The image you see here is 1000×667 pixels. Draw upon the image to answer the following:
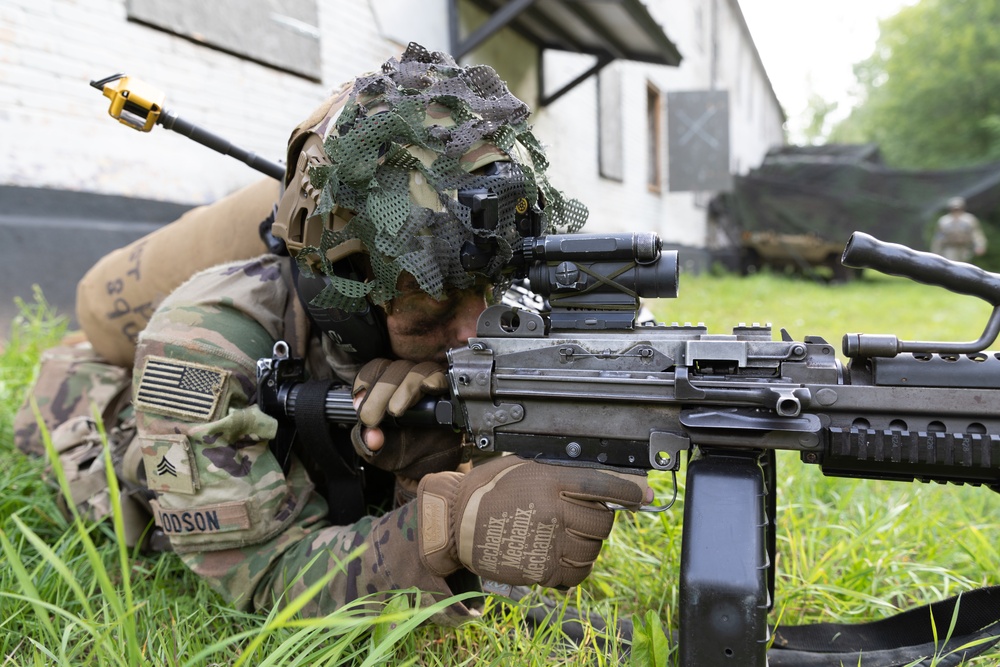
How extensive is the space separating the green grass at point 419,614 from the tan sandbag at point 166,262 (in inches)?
22.5

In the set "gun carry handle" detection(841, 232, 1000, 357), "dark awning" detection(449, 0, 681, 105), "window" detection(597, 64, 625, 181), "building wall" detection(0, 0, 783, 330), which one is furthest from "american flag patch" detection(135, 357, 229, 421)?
"window" detection(597, 64, 625, 181)

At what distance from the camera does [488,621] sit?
6.01 feet

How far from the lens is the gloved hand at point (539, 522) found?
1509mm

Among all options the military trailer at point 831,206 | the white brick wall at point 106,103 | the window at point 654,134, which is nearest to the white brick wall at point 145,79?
the white brick wall at point 106,103

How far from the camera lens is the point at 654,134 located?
46.8ft

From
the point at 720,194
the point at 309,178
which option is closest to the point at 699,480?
the point at 309,178

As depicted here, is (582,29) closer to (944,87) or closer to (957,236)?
(957,236)

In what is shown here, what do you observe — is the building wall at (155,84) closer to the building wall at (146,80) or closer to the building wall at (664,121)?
the building wall at (146,80)

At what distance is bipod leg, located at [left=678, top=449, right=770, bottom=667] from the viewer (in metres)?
1.30

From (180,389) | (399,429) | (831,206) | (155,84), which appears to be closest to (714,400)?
(399,429)

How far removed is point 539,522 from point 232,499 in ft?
2.65

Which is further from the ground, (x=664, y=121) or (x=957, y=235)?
(x=664, y=121)

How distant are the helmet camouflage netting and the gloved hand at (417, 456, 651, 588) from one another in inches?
20.3

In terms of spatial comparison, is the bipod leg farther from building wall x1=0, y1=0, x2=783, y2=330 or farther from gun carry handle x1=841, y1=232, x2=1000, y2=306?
building wall x1=0, y1=0, x2=783, y2=330
